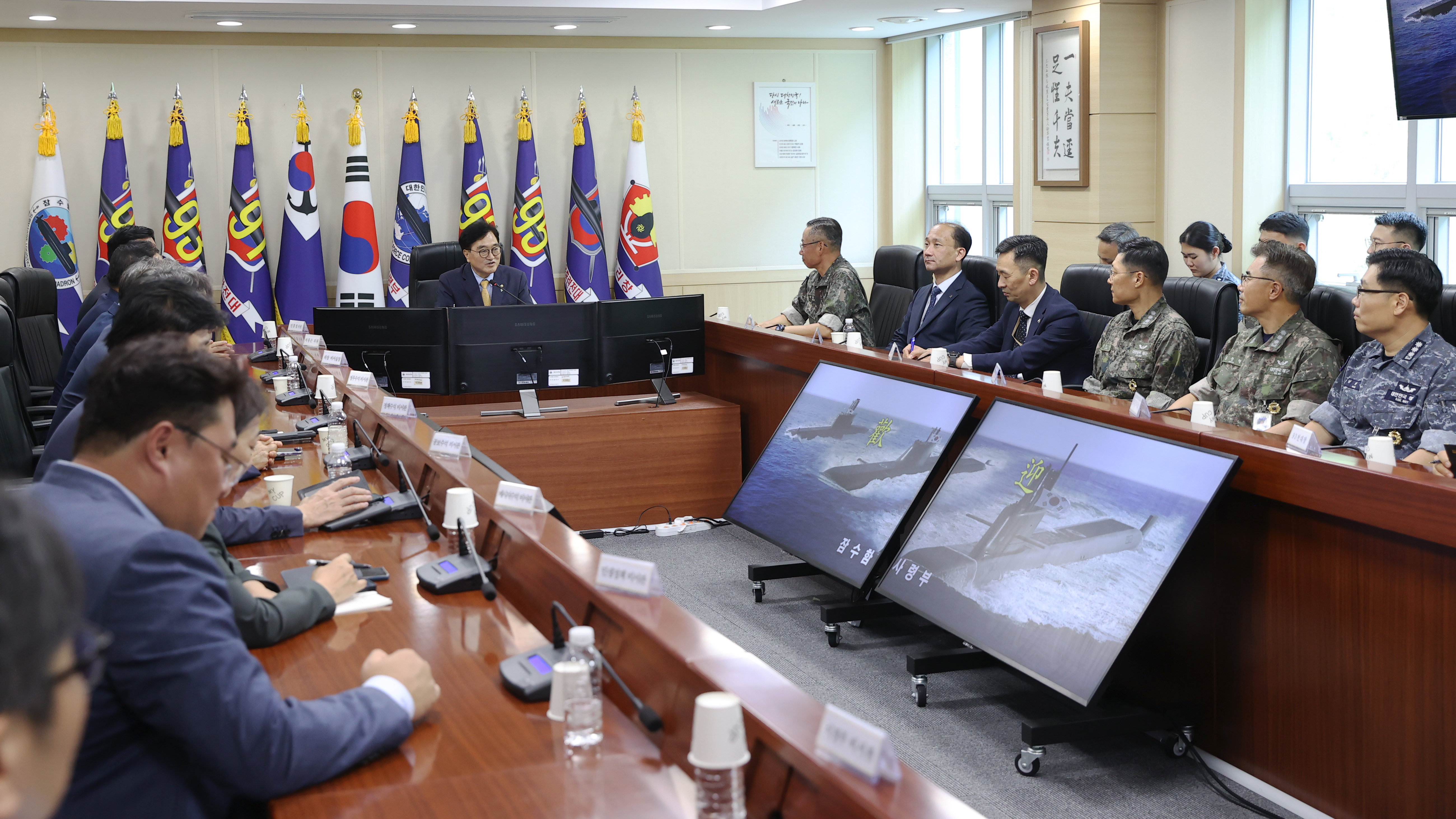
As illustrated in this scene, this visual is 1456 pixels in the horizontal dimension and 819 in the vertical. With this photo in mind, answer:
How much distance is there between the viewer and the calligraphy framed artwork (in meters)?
6.32

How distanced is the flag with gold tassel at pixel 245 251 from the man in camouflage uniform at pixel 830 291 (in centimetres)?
334

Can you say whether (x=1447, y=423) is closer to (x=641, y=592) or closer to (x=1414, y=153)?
(x=641, y=592)

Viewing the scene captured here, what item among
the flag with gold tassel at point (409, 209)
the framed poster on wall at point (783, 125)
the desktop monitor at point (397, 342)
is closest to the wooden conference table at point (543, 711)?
the desktop monitor at point (397, 342)

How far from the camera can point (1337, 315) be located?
11.8 feet

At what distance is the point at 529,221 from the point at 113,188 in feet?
7.85

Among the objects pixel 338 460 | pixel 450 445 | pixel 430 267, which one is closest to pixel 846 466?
pixel 450 445

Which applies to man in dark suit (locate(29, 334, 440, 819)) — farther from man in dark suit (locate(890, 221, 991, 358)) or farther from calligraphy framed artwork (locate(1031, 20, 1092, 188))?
calligraphy framed artwork (locate(1031, 20, 1092, 188))

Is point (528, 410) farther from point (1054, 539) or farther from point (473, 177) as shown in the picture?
point (473, 177)

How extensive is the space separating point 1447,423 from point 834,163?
6.01 metres

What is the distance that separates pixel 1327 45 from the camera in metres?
5.66

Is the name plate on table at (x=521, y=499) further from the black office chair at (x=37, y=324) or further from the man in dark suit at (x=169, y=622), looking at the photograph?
the black office chair at (x=37, y=324)

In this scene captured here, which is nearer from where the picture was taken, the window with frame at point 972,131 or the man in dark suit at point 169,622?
the man in dark suit at point 169,622

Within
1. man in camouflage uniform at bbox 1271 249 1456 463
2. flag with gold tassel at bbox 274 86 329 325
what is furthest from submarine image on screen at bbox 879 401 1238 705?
flag with gold tassel at bbox 274 86 329 325

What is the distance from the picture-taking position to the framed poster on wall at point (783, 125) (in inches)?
327
